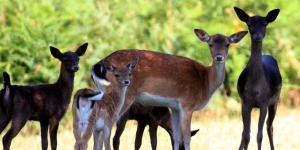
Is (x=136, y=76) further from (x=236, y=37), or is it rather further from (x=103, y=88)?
(x=236, y=37)

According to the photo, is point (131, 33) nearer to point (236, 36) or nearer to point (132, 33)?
point (132, 33)

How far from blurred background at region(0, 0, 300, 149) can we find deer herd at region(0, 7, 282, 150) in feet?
10.8

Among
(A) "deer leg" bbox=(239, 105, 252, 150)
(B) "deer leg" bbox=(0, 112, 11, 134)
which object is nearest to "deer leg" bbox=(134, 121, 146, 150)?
(A) "deer leg" bbox=(239, 105, 252, 150)

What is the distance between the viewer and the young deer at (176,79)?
1167cm

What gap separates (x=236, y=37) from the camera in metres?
12.2

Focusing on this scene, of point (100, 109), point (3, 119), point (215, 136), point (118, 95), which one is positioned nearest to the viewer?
point (100, 109)

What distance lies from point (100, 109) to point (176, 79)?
1.51 m

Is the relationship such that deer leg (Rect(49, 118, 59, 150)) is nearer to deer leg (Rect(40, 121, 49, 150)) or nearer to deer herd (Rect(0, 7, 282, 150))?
deer herd (Rect(0, 7, 282, 150))

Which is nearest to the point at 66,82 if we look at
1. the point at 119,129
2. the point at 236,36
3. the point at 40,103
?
the point at 40,103

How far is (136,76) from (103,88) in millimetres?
453

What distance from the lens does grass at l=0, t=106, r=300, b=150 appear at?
14234 mm

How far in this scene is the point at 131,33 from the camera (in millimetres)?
16797

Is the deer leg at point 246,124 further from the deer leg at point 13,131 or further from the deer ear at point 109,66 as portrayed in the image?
the deer leg at point 13,131

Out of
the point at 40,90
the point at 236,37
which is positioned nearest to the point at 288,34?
the point at 236,37
